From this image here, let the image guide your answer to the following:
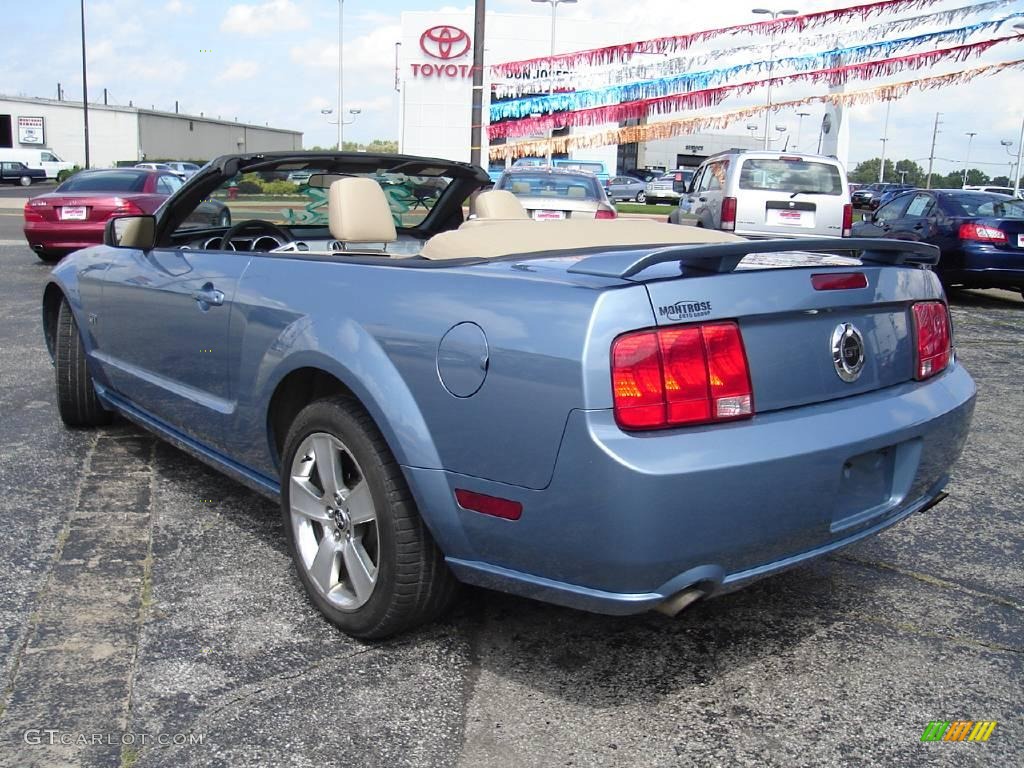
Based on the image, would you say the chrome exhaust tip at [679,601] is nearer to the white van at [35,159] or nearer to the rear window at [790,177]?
the rear window at [790,177]

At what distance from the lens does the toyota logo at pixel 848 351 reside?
8.68 feet

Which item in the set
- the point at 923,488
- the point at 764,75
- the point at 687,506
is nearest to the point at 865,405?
the point at 923,488

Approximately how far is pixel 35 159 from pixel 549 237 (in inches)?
2305

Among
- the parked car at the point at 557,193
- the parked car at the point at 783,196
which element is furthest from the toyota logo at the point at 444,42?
the parked car at the point at 783,196

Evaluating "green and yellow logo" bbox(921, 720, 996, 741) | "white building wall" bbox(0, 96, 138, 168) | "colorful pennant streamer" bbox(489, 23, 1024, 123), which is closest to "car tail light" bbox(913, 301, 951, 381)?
"green and yellow logo" bbox(921, 720, 996, 741)

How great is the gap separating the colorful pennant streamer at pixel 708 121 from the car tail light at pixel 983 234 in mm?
3223

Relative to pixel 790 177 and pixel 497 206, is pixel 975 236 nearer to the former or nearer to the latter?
pixel 790 177

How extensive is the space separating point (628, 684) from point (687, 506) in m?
0.71

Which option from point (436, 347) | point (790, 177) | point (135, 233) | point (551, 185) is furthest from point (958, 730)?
point (551, 185)

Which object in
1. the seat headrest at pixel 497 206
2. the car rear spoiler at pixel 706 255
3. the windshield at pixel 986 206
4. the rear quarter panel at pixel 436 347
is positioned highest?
the windshield at pixel 986 206

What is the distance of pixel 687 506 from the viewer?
2.29m

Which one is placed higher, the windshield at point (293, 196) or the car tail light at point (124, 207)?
the windshield at point (293, 196)
